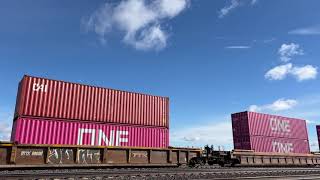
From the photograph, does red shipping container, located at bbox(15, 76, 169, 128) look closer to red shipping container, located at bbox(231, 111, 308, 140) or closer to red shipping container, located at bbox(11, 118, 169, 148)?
red shipping container, located at bbox(11, 118, 169, 148)

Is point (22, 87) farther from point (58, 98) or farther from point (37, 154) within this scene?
point (37, 154)

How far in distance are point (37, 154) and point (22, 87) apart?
17.8ft

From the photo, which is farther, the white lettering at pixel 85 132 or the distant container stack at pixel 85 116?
the white lettering at pixel 85 132

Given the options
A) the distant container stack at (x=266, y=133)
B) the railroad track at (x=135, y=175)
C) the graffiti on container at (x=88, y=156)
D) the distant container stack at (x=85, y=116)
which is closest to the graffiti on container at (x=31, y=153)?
the railroad track at (x=135, y=175)

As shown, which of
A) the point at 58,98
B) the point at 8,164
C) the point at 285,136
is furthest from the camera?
the point at 285,136

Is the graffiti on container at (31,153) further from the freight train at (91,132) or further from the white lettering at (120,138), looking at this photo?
the white lettering at (120,138)

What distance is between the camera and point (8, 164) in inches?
568

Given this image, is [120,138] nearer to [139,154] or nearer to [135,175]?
[139,154]

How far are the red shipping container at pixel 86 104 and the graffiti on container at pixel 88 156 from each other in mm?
3387

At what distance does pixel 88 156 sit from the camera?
17.2m

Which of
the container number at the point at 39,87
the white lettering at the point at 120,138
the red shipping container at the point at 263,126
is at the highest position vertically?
the container number at the point at 39,87

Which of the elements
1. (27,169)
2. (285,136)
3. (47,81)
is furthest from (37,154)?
(285,136)

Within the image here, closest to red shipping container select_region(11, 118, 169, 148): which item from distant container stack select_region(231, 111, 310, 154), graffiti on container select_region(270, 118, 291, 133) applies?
distant container stack select_region(231, 111, 310, 154)

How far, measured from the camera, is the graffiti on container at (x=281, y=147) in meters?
34.2
